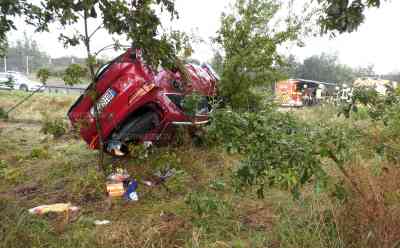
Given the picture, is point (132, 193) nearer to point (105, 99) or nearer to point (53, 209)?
point (53, 209)

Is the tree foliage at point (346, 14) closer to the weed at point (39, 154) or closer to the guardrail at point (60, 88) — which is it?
the weed at point (39, 154)

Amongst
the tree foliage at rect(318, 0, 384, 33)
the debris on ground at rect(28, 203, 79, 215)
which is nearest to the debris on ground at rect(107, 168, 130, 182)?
the debris on ground at rect(28, 203, 79, 215)

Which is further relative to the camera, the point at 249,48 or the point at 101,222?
the point at 249,48

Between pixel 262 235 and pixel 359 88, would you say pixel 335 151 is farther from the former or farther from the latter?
pixel 262 235

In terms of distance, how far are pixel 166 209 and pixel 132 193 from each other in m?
0.64

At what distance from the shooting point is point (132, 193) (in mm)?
3771

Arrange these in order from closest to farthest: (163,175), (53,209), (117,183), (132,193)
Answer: (53,209) < (132,193) < (117,183) < (163,175)

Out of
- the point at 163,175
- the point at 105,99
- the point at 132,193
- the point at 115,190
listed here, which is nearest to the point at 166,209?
the point at 132,193

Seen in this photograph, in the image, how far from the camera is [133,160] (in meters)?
4.83

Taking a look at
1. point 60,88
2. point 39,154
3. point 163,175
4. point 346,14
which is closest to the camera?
point 346,14

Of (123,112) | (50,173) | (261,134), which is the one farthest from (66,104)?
(261,134)

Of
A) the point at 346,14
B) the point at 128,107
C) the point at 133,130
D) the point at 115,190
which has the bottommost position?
the point at 115,190

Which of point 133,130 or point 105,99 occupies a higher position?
point 105,99

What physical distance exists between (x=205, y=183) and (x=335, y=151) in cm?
235
